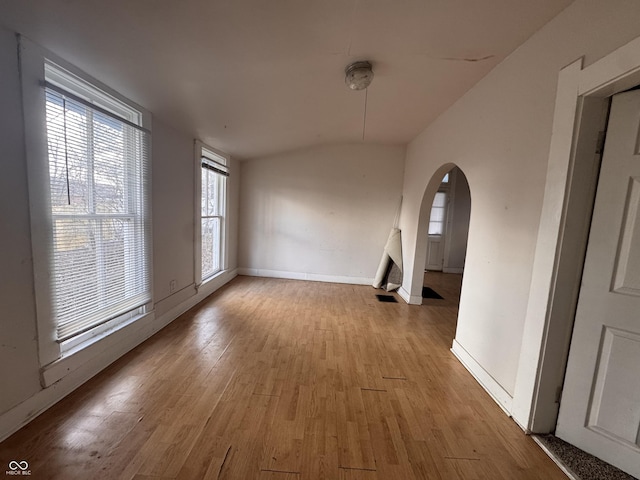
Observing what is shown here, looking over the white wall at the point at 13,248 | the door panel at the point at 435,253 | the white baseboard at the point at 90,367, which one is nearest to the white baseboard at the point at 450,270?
the door panel at the point at 435,253

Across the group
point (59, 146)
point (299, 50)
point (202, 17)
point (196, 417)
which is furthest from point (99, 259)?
point (299, 50)

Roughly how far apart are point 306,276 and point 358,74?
3740 mm

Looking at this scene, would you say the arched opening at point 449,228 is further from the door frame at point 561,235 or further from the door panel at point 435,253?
the door frame at point 561,235

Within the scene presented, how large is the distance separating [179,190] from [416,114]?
9.67 ft

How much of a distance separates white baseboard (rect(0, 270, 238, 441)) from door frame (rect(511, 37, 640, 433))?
9.79ft

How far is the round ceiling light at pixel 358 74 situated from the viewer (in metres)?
2.03

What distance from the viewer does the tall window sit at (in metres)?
3.86

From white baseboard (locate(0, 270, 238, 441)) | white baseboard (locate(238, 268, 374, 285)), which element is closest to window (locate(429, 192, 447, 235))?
white baseboard (locate(238, 268, 374, 285))

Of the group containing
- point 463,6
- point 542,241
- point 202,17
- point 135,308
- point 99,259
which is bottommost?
point 135,308

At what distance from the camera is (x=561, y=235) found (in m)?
1.46

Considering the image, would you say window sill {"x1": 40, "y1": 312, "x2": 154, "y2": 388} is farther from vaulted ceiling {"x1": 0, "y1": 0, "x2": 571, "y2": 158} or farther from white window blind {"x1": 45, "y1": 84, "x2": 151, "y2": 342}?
vaulted ceiling {"x1": 0, "y1": 0, "x2": 571, "y2": 158}

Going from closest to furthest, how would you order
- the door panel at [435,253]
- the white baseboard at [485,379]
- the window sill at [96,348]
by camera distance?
the window sill at [96,348]
the white baseboard at [485,379]
the door panel at [435,253]

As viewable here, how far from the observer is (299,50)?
186cm

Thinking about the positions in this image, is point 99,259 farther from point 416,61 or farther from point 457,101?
point 457,101
